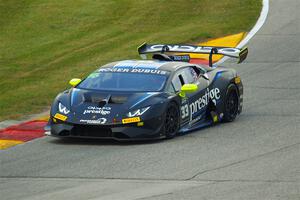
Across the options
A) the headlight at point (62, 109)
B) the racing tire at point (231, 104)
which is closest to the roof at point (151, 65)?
the racing tire at point (231, 104)

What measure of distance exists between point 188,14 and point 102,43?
4515mm

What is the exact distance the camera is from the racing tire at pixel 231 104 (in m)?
16.6

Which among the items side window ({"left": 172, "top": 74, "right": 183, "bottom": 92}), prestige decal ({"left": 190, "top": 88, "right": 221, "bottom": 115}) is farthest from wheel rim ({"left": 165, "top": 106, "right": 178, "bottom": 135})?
prestige decal ({"left": 190, "top": 88, "right": 221, "bottom": 115})

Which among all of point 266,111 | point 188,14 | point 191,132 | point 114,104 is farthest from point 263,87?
point 188,14

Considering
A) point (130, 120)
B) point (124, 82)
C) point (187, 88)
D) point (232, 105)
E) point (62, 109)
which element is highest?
point (124, 82)

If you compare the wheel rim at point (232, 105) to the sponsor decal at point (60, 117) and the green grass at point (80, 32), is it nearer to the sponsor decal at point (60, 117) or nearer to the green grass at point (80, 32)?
the sponsor decal at point (60, 117)

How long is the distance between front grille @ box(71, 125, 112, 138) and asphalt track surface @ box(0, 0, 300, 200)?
172mm

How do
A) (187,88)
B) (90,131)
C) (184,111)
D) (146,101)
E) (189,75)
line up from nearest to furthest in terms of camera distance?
(90,131) < (146,101) < (187,88) < (184,111) < (189,75)

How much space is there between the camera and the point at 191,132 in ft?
50.8

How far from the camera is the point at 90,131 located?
14312mm

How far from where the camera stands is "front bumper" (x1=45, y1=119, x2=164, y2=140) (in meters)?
14.2

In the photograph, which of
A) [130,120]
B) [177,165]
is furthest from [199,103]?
[177,165]

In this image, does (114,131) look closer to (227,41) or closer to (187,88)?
(187,88)

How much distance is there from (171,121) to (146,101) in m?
0.58
